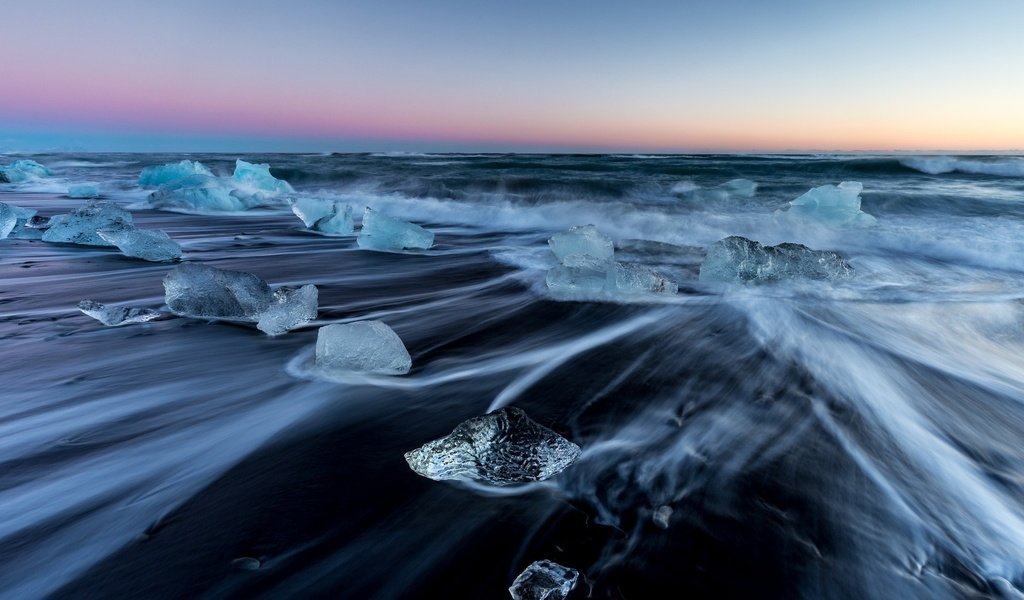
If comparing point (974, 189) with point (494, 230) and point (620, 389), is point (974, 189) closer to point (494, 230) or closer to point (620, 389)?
point (494, 230)

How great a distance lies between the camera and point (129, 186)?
17578 millimetres

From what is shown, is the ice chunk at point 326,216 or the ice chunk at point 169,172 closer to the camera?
the ice chunk at point 326,216

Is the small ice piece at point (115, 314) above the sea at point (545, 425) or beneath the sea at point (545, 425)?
above

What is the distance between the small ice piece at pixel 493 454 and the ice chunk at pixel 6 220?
831cm

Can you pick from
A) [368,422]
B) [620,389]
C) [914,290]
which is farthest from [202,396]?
[914,290]

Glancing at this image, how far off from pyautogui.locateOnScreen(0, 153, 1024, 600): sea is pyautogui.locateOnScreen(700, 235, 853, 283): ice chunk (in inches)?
6.2

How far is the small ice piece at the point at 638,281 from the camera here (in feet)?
15.0

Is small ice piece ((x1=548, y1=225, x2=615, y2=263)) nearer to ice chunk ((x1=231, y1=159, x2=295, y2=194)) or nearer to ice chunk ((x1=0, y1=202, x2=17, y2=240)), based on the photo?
ice chunk ((x1=0, y1=202, x2=17, y2=240))

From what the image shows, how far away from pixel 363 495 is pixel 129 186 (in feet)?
67.4

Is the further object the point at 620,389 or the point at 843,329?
the point at 843,329

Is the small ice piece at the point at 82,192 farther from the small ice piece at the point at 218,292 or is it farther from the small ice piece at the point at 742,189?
the small ice piece at the point at 742,189

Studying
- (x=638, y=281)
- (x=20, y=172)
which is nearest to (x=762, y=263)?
(x=638, y=281)

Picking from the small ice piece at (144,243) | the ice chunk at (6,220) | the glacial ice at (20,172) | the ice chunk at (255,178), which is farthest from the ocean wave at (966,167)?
the glacial ice at (20,172)

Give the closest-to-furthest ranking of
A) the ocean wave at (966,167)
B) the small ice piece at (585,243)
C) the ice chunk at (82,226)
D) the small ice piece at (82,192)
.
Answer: the small ice piece at (585,243) < the ice chunk at (82,226) < the small ice piece at (82,192) < the ocean wave at (966,167)
